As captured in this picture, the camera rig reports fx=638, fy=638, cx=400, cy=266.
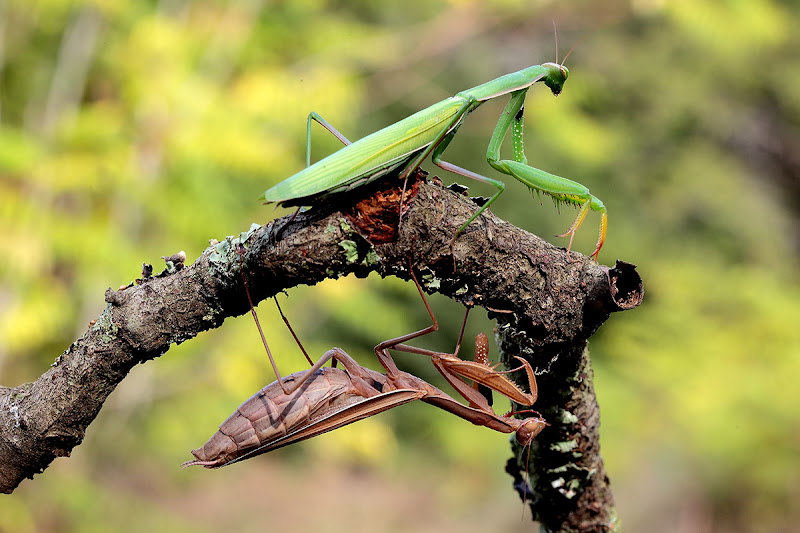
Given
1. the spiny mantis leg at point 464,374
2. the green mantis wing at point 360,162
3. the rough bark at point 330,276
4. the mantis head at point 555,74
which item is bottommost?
the spiny mantis leg at point 464,374

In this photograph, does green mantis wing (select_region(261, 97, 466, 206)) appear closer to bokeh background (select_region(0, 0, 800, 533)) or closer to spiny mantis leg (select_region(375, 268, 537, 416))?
spiny mantis leg (select_region(375, 268, 537, 416))

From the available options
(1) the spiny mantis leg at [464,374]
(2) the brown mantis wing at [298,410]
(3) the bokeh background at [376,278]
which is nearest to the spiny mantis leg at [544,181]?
(1) the spiny mantis leg at [464,374]

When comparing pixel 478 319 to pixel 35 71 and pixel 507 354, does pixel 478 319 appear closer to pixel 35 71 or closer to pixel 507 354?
pixel 35 71

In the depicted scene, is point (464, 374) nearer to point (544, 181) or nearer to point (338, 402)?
point (338, 402)

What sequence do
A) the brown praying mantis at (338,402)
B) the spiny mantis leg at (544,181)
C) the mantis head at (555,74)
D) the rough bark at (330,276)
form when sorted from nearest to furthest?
the rough bark at (330,276) → the brown praying mantis at (338,402) → the spiny mantis leg at (544,181) → the mantis head at (555,74)

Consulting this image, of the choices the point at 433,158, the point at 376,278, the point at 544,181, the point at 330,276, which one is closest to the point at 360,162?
the point at 330,276

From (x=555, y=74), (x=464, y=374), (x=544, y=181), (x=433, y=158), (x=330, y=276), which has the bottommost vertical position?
(x=464, y=374)

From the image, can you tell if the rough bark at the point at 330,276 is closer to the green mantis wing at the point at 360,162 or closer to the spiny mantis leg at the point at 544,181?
the green mantis wing at the point at 360,162

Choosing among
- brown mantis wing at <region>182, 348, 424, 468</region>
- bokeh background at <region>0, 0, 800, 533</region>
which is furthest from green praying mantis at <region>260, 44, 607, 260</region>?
bokeh background at <region>0, 0, 800, 533</region>
